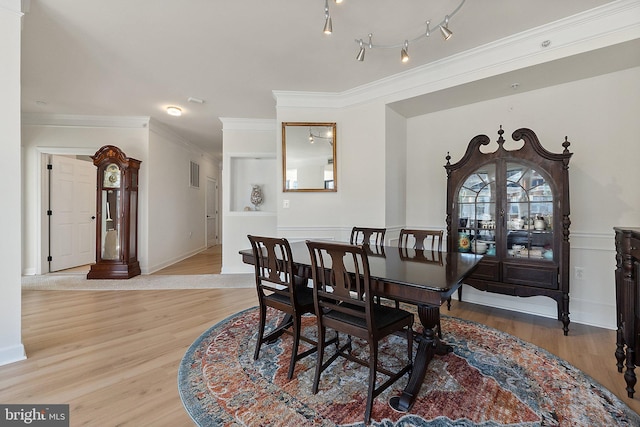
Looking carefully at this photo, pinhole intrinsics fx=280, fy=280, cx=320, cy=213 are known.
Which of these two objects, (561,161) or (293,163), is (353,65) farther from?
(561,161)

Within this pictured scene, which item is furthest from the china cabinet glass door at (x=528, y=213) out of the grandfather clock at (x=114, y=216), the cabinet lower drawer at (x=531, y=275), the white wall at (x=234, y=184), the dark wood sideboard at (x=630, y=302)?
the grandfather clock at (x=114, y=216)

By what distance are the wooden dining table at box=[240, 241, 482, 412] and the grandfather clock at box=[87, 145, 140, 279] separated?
3.34 meters

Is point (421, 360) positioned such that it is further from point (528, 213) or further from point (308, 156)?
point (308, 156)

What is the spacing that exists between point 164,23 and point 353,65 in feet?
5.85

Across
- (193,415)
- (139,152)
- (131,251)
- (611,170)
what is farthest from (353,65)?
(131,251)

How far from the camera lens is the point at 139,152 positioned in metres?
4.77

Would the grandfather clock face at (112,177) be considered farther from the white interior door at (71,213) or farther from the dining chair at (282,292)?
the dining chair at (282,292)

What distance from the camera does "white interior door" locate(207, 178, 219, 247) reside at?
25.7ft

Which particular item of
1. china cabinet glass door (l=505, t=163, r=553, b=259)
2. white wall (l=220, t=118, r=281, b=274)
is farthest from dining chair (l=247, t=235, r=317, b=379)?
white wall (l=220, t=118, r=281, b=274)

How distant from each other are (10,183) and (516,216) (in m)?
4.23

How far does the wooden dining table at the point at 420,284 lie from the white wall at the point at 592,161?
155 cm

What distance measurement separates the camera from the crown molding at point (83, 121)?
4.54 meters

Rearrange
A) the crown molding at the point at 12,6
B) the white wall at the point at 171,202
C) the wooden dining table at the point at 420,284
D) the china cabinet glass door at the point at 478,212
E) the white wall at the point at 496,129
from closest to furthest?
1. the wooden dining table at the point at 420,284
2. the crown molding at the point at 12,6
3. the white wall at the point at 496,129
4. the china cabinet glass door at the point at 478,212
5. the white wall at the point at 171,202

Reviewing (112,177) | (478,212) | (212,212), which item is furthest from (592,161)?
(212,212)
